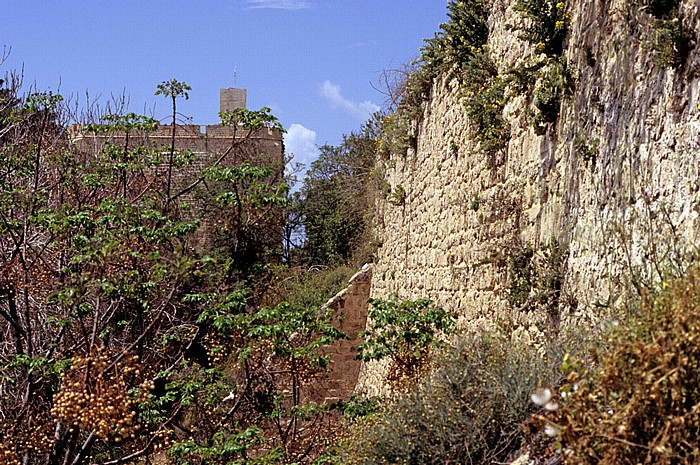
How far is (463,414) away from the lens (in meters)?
4.64

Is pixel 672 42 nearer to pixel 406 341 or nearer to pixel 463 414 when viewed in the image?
pixel 463 414

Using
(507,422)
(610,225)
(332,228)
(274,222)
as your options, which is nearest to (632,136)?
(610,225)

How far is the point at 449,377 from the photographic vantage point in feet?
16.3

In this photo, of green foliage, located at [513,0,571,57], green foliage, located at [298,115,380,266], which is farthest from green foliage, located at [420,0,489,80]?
green foliage, located at [298,115,380,266]

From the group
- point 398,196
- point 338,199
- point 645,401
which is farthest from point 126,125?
point 338,199

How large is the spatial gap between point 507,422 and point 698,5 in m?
2.54

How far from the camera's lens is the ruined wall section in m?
4.10

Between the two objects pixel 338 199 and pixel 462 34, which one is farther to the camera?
pixel 338 199

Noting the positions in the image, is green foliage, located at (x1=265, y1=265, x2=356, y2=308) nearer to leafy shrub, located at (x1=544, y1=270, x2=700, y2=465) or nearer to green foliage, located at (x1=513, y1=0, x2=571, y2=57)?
green foliage, located at (x1=513, y1=0, x2=571, y2=57)

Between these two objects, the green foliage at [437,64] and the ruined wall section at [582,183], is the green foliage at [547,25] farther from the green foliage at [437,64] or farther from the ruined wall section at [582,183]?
the green foliage at [437,64]

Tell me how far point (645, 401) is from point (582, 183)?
105 inches

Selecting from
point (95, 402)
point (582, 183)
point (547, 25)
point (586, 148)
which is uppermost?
point (547, 25)

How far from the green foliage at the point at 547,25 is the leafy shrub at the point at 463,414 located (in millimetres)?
2388

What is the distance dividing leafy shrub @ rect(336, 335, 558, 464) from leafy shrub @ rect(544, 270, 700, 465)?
4.27 feet
